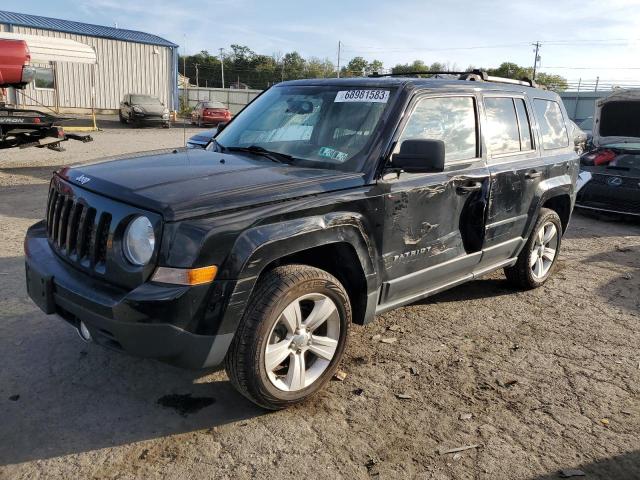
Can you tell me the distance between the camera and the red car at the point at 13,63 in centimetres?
984

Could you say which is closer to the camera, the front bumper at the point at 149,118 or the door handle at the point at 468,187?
the door handle at the point at 468,187

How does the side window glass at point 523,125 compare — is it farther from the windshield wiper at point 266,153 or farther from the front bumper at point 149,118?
the front bumper at point 149,118

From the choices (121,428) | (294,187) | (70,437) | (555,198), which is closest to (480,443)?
(294,187)

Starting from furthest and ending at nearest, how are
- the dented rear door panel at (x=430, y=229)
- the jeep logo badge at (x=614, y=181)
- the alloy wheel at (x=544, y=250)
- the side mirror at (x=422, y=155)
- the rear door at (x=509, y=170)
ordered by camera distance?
the jeep logo badge at (x=614, y=181), the alloy wheel at (x=544, y=250), the rear door at (x=509, y=170), the dented rear door panel at (x=430, y=229), the side mirror at (x=422, y=155)

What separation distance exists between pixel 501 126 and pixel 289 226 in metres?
2.46

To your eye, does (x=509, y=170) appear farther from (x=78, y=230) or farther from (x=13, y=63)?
(x=13, y=63)

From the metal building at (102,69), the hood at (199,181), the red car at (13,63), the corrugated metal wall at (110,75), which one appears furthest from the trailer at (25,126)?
the corrugated metal wall at (110,75)

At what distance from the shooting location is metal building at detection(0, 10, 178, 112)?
29.3m

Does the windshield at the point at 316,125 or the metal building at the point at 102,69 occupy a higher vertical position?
the metal building at the point at 102,69

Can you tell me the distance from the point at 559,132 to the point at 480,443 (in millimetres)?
3530

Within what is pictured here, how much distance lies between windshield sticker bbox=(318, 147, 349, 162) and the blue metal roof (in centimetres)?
3111

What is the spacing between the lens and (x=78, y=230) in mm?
3004

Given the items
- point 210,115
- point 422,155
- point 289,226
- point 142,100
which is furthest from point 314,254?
point 210,115

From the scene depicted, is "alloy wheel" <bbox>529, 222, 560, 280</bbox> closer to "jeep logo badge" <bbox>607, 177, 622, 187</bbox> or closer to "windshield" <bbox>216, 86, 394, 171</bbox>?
"windshield" <bbox>216, 86, 394, 171</bbox>
